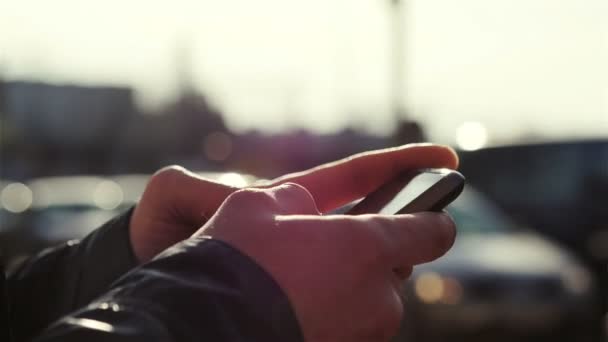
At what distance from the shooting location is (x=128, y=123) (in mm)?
51469

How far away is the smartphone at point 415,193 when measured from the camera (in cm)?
176

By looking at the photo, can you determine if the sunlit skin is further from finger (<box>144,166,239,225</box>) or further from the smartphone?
finger (<box>144,166,239,225</box>)

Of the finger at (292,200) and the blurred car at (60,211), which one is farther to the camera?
the blurred car at (60,211)

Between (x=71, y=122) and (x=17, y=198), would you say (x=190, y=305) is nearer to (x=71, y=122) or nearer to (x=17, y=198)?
(x=17, y=198)

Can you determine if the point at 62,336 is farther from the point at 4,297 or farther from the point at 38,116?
the point at 38,116

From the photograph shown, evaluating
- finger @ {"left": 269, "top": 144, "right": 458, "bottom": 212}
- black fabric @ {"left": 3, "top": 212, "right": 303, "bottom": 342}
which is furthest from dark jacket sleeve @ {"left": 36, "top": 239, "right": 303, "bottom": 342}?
finger @ {"left": 269, "top": 144, "right": 458, "bottom": 212}

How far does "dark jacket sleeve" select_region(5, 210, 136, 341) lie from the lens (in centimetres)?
210

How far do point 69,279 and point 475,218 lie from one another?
24.5ft

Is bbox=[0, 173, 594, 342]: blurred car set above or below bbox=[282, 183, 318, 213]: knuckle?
below

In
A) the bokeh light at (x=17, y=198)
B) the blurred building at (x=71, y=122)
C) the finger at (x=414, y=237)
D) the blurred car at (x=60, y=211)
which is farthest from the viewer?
the blurred building at (x=71, y=122)

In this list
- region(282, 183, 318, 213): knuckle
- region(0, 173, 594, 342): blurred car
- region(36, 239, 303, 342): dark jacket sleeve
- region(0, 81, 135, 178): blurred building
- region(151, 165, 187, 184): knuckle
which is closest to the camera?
region(36, 239, 303, 342): dark jacket sleeve

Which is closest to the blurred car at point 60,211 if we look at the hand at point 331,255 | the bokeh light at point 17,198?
the bokeh light at point 17,198

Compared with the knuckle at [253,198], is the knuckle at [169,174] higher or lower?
lower

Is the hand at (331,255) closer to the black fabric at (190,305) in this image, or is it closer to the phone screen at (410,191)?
the black fabric at (190,305)
